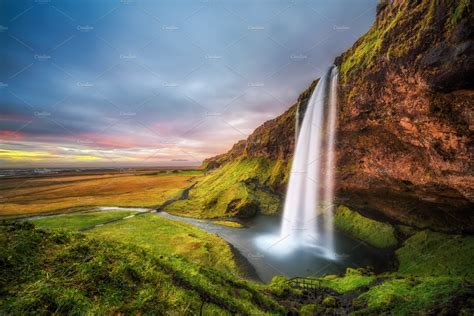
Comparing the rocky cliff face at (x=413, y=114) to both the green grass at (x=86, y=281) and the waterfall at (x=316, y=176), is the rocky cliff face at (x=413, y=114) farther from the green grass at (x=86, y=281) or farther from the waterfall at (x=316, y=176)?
the green grass at (x=86, y=281)

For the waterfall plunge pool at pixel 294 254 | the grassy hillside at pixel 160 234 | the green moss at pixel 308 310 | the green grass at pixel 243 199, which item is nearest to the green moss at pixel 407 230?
the waterfall plunge pool at pixel 294 254

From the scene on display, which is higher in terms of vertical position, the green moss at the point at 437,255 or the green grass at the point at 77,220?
the green moss at the point at 437,255

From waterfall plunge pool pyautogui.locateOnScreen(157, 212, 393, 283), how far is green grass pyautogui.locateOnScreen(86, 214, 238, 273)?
2.42 metres

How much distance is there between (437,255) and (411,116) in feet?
45.6

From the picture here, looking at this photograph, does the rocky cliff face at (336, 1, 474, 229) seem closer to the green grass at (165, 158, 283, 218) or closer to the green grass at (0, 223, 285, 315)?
the green grass at (0, 223, 285, 315)

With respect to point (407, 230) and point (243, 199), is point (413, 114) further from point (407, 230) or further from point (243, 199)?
point (243, 199)

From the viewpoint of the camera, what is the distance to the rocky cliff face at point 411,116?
13.9 m

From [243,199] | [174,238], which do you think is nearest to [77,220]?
[174,238]

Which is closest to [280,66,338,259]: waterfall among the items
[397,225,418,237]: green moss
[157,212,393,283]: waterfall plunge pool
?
[157,212,393,283]: waterfall plunge pool

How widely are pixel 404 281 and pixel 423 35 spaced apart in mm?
16798

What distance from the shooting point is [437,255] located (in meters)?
20.6

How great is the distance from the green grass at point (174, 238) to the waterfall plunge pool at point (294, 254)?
242 cm

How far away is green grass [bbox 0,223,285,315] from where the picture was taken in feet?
11.4

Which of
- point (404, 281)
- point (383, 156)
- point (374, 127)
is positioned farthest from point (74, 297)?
point (383, 156)
